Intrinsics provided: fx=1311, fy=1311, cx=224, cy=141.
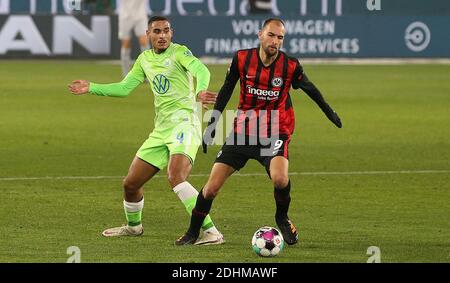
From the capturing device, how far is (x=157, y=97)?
11.3 m

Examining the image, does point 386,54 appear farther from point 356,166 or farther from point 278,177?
point 278,177

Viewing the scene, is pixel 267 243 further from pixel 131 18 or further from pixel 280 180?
pixel 131 18

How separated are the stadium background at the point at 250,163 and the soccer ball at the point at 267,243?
0.08 metres

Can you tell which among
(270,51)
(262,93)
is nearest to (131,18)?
(262,93)

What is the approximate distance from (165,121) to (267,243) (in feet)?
5.62

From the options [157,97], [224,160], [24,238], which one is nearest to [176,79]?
[157,97]

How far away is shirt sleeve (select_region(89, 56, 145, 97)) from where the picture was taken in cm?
1128

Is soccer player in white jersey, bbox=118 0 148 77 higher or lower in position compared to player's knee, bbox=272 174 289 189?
higher

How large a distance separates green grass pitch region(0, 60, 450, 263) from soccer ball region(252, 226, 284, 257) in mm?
71

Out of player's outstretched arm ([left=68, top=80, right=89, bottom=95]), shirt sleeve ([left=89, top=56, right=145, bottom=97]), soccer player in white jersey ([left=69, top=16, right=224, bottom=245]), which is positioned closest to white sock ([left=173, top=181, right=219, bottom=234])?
soccer player in white jersey ([left=69, top=16, right=224, bottom=245])

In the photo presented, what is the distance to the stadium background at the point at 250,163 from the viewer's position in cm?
1105

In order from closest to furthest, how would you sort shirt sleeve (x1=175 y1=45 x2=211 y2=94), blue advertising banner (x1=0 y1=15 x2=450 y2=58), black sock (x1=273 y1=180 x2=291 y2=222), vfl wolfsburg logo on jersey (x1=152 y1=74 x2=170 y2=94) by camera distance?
1. shirt sleeve (x1=175 y1=45 x2=211 y2=94)
2. black sock (x1=273 y1=180 x2=291 y2=222)
3. vfl wolfsburg logo on jersey (x1=152 y1=74 x2=170 y2=94)
4. blue advertising banner (x1=0 y1=15 x2=450 y2=58)

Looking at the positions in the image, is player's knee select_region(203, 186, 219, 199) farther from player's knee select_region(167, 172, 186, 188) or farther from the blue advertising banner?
the blue advertising banner

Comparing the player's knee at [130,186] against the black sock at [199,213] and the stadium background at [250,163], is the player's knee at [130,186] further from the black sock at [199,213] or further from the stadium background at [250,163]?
the black sock at [199,213]
